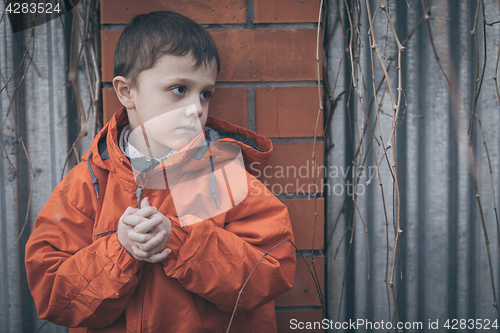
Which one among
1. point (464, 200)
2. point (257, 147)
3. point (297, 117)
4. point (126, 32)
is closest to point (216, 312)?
point (257, 147)

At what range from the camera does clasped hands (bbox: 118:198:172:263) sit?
0.80 meters

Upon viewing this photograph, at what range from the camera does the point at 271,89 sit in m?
1.12

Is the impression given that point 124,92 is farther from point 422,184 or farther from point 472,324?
point 472,324

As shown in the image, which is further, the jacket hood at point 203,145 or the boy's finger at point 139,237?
the jacket hood at point 203,145

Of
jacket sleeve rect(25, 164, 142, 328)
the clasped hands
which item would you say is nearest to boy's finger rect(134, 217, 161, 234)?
the clasped hands

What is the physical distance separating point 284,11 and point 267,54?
0.17 meters

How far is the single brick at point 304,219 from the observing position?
1.16m

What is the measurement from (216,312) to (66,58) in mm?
1164

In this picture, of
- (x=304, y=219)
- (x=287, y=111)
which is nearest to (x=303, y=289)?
(x=304, y=219)

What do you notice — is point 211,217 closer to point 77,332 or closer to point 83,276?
point 83,276

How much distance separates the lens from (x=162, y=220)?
82 cm

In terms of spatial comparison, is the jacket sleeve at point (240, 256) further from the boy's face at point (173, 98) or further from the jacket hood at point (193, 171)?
the boy's face at point (173, 98)

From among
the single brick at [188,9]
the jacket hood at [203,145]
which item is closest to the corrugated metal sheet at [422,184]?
the jacket hood at [203,145]

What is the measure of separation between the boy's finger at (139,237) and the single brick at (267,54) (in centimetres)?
62
